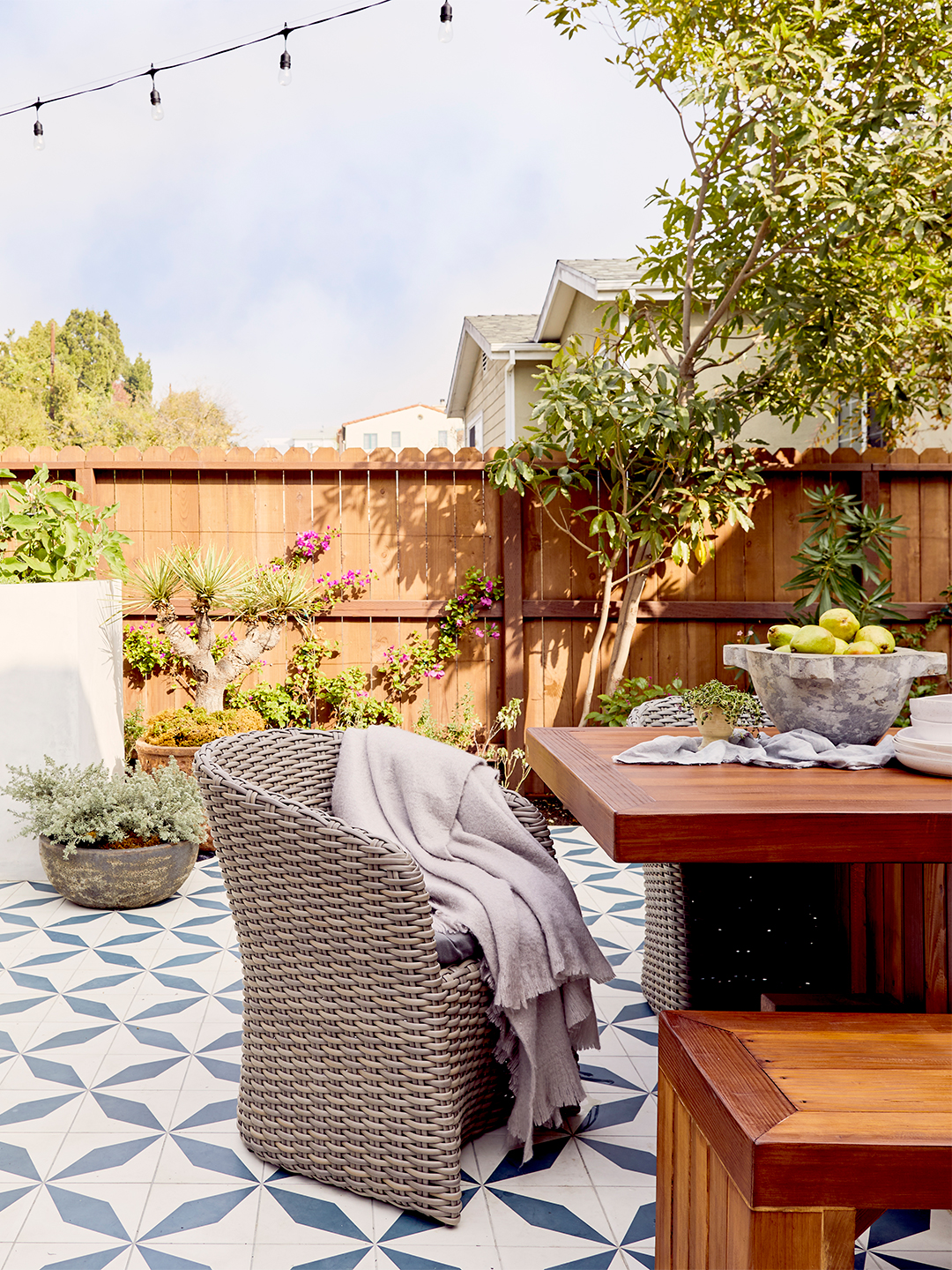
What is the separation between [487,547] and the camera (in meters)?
4.95

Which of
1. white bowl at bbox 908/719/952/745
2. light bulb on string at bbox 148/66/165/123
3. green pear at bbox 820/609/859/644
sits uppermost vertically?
light bulb on string at bbox 148/66/165/123

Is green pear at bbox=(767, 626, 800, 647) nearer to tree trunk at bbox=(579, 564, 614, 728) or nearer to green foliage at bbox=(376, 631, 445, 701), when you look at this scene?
tree trunk at bbox=(579, 564, 614, 728)

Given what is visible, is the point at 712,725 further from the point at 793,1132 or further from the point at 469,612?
the point at 469,612

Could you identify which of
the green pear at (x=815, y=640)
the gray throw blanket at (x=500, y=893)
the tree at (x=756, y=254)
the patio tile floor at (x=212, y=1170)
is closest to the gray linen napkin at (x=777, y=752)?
the green pear at (x=815, y=640)

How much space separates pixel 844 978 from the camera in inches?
84.0

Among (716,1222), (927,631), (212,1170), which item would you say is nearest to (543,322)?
(927,631)

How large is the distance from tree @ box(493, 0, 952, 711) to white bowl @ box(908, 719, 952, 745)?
108 inches

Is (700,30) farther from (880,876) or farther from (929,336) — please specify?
(880,876)

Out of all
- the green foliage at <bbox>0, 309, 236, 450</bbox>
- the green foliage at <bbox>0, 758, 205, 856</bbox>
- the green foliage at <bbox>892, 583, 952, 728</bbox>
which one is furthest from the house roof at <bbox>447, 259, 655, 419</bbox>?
the green foliage at <bbox>0, 309, 236, 450</bbox>

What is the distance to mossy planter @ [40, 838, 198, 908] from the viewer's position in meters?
3.43

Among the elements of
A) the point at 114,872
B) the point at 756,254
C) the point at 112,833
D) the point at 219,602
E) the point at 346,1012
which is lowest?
the point at 114,872

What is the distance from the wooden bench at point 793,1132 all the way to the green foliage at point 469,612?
351cm

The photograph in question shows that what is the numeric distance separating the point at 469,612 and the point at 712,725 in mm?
3074

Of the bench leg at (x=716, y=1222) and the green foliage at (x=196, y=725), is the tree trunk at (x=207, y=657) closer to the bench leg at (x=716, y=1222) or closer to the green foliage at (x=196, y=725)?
the green foliage at (x=196, y=725)
